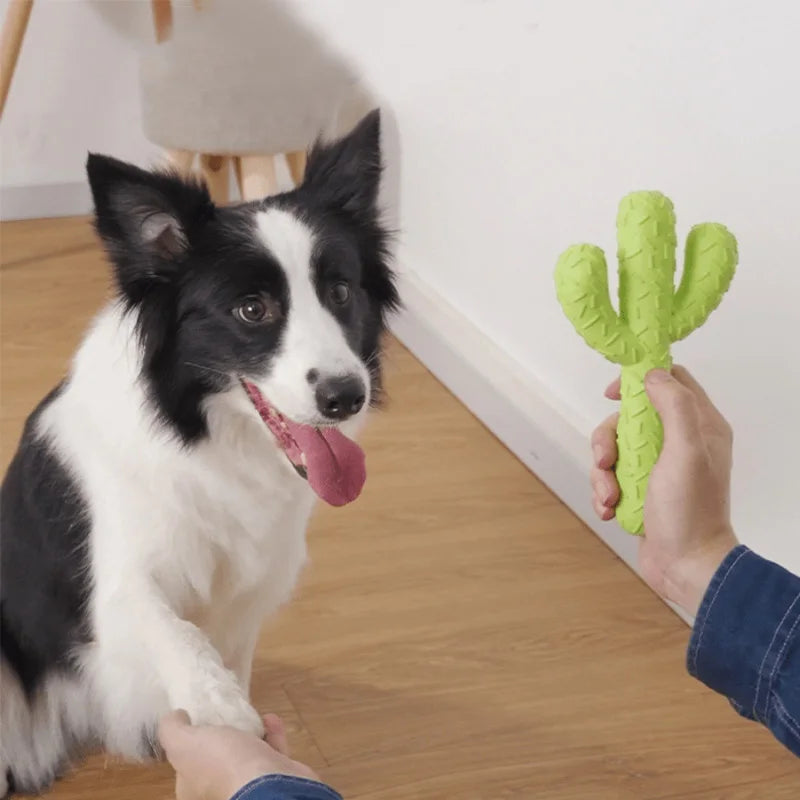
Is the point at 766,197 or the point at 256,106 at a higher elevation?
the point at 766,197

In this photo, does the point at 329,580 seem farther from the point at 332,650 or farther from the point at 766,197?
the point at 766,197

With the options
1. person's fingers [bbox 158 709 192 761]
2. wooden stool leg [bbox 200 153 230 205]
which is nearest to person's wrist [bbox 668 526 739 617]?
person's fingers [bbox 158 709 192 761]

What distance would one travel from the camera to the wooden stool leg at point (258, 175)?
2.78 metres

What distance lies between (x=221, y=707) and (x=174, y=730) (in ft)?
0.19

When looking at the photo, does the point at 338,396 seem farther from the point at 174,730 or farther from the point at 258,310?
the point at 174,730

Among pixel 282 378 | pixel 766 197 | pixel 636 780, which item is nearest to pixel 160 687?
pixel 282 378

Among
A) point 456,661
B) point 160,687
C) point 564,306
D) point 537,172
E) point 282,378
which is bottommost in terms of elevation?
point 456,661

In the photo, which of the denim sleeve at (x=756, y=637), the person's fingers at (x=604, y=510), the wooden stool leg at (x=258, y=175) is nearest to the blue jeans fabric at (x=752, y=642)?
the denim sleeve at (x=756, y=637)

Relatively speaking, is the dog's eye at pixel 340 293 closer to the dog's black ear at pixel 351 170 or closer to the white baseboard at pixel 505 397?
the dog's black ear at pixel 351 170

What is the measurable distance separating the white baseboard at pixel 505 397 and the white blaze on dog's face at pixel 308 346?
3.00 ft

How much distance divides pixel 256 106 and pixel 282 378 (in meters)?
1.52

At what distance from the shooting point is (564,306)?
1.11 meters

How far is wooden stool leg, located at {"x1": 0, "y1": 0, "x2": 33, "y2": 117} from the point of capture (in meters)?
3.01

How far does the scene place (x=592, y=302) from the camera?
1097mm
